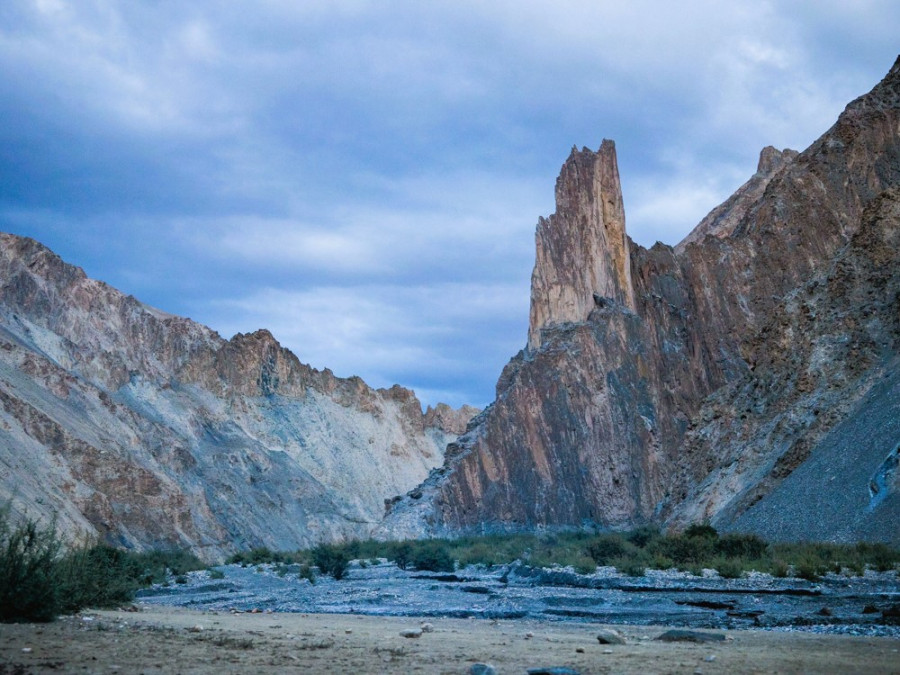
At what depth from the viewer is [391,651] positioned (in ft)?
37.8

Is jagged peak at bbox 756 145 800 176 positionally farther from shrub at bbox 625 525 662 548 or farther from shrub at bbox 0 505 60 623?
shrub at bbox 0 505 60 623

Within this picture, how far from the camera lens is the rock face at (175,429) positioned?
69438 millimetres

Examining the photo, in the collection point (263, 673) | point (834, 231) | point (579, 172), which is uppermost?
point (579, 172)

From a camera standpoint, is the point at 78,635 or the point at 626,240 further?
the point at 626,240

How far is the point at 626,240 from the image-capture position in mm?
93250

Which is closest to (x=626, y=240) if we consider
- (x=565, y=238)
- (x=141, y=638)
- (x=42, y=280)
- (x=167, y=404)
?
(x=565, y=238)

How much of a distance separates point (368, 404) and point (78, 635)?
127607 millimetres

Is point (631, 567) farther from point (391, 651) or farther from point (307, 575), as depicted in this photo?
point (391, 651)

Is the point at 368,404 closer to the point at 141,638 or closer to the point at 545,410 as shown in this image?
the point at 545,410

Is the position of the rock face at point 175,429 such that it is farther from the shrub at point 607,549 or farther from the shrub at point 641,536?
the shrub at point 641,536

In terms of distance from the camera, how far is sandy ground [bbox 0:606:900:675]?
31.9 feet

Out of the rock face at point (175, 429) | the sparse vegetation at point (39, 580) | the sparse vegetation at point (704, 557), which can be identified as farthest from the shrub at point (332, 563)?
the sparse vegetation at point (39, 580)

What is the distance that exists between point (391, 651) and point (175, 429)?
307ft

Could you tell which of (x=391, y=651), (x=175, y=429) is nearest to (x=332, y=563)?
(x=391, y=651)
